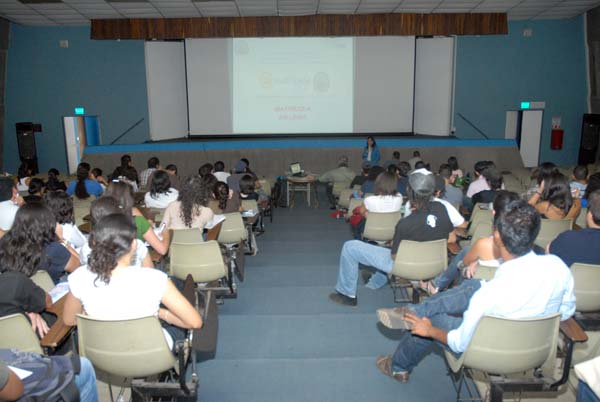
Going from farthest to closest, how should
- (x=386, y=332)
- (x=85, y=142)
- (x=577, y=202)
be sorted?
(x=85, y=142) < (x=577, y=202) < (x=386, y=332)

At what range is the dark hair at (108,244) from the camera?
2.29 meters

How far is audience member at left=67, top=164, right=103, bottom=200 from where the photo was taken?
21.0 ft

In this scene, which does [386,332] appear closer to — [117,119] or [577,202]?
[577,202]

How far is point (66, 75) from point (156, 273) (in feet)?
41.9

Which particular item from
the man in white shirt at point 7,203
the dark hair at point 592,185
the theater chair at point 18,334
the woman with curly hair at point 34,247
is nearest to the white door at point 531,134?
the dark hair at point 592,185

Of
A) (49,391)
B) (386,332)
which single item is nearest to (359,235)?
(386,332)

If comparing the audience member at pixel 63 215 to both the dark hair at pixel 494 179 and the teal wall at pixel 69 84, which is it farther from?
the teal wall at pixel 69 84

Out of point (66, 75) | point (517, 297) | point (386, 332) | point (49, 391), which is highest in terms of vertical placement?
point (66, 75)

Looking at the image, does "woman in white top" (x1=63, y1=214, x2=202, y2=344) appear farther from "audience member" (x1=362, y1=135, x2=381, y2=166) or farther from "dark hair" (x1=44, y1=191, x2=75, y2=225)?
"audience member" (x1=362, y1=135, x2=381, y2=166)

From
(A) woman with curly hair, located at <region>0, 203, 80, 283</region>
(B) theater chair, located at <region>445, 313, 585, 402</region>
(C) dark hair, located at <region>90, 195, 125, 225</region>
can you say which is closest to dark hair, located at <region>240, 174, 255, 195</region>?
(C) dark hair, located at <region>90, 195, 125, 225</region>

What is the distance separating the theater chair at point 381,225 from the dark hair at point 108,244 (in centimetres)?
318

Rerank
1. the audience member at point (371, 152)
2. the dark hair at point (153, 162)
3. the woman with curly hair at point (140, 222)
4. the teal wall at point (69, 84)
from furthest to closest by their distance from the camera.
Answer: the teal wall at point (69, 84) → the audience member at point (371, 152) → the dark hair at point (153, 162) → the woman with curly hair at point (140, 222)

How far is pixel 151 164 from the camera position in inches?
335

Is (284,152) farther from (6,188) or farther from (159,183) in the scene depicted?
(6,188)
